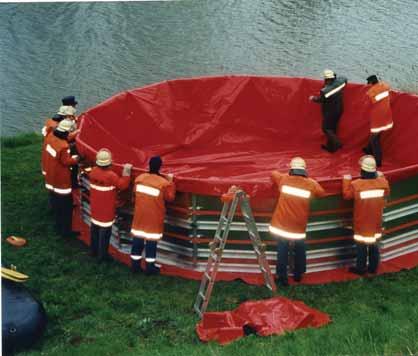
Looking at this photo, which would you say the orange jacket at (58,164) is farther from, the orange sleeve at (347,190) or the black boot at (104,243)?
the orange sleeve at (347,190)

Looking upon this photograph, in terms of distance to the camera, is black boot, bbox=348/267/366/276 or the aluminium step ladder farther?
black boot, bbox=348/267/366/276

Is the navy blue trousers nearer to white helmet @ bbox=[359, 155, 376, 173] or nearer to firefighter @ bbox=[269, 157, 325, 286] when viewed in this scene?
firefighter @ bbox=[269, 157, 325, 286]

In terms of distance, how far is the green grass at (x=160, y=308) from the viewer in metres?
4.79

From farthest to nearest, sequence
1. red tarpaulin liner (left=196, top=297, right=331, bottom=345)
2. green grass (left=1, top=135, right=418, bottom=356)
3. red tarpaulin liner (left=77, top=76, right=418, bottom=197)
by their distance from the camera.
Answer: red tarpaulin liner (left=77, top=76, right=418, bottom=197) → red tarpaulin liner (left=196, top=297, right=331, bottom=345) → green grass (left=1, top=135, right=418, bottom=356)

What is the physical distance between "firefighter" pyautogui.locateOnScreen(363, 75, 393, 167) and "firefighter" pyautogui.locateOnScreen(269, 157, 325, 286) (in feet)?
10.9

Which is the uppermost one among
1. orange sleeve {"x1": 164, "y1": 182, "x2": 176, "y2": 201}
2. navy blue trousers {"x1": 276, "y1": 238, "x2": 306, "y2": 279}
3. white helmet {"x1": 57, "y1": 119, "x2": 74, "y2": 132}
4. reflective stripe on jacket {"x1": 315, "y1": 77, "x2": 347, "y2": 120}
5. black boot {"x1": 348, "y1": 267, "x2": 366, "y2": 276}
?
reflective stripe on jacket {"x1": 315, "y1": 77, "x2": 347, "y2": 120}

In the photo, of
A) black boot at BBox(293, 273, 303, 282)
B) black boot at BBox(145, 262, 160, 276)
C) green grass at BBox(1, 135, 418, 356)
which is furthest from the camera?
black boot at BBox(145, 262, 160, 276)

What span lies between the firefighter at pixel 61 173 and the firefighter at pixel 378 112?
4.63 m

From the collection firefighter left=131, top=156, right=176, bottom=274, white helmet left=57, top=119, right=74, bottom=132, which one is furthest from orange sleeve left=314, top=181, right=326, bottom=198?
white helmet left=57, top=119, right=74, bottom=132

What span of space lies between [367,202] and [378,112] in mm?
3168

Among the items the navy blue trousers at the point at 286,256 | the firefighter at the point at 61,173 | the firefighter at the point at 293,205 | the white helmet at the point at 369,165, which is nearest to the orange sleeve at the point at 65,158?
the firefighter at the point at 61,173

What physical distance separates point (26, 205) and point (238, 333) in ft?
15.6

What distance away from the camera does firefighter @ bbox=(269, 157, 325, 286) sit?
6.72 metres

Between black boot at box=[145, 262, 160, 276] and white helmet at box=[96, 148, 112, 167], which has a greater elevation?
white helmet at box=[96, 148, 112, 167]
